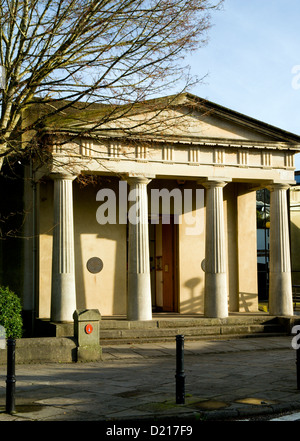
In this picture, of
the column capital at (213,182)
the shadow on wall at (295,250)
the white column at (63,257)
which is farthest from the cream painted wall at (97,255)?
the shadow on wall at (295,250)

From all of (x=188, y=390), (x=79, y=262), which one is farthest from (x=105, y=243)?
(x=188, y=390)

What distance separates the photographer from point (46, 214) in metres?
18.6

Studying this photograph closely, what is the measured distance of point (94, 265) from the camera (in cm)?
1934

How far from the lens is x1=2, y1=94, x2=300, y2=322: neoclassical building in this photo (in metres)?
17.2

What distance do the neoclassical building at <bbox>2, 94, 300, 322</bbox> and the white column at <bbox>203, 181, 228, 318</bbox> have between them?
0.03 meters

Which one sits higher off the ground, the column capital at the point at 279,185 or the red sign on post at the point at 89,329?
the column capital at the point at 279,185

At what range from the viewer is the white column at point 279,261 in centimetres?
1905

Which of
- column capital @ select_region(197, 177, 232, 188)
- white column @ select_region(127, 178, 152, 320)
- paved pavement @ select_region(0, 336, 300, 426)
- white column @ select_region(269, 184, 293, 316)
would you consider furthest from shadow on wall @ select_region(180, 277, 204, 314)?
paved pavement @ select_region(0, 336, 300, 426)

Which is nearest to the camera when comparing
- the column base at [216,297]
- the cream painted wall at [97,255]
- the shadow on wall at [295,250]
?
the column base at [216,297]

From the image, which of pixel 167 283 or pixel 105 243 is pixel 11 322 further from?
pixel 167 283

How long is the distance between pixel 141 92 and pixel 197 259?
1023cm

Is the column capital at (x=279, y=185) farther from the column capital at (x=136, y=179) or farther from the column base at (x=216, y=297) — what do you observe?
the column capital at (x=136, y=179)

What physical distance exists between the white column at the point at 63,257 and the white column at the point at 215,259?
171 inches
